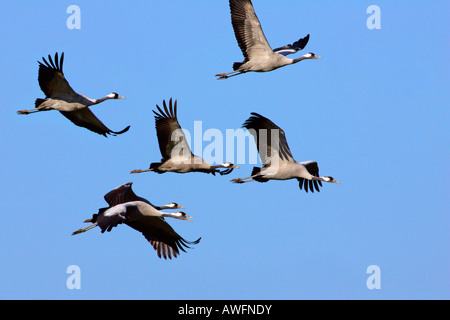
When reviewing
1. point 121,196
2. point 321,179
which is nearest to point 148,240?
point 121,196

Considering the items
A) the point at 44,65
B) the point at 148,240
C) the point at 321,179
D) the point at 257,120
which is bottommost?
the point at 148,240

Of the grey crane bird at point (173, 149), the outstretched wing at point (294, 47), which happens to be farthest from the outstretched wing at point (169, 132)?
the outstretched wing at point (294, 47)

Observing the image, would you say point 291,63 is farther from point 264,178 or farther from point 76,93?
point 76,93

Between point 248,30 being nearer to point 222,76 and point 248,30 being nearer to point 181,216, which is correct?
point 222,76

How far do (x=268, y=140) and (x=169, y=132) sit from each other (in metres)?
1.97

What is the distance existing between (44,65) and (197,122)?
318cm

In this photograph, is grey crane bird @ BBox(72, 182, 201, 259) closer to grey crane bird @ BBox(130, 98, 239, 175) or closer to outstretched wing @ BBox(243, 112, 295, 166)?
grey crane bird @ BBox(130, 98, 239, 175)

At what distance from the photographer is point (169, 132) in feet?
49.0

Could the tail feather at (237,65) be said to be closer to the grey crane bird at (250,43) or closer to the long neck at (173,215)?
the grey crane bird at (250,43)

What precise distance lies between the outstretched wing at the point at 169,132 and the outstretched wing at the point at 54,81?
6.82ft

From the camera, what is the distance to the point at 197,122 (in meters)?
14.8

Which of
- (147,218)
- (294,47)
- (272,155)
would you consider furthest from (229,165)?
(294,47)

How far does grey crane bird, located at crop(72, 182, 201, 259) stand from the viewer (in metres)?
14.9

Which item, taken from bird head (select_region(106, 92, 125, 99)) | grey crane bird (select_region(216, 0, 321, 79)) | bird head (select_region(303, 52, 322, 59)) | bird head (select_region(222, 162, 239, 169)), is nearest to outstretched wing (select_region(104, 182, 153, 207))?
bird head (select_region(222, 162, 239, 169))
